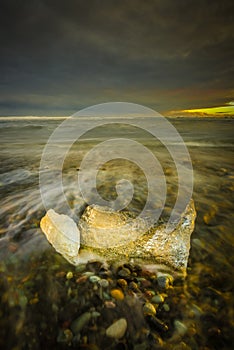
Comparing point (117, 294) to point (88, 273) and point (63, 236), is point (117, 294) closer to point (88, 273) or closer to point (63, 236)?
point (88, 273)

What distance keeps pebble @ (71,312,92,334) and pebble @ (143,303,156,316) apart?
46 cm

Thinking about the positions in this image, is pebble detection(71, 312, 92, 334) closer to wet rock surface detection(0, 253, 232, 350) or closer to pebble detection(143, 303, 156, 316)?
wet rock surface detection(0, 253, 232, 350)

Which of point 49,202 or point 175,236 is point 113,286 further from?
point 49,202

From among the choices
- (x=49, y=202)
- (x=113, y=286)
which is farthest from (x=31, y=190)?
(x=113, y=286)

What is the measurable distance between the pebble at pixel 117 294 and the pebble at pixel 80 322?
0.25 m

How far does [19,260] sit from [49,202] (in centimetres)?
130

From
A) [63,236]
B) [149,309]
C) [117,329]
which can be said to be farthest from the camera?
[63,236]

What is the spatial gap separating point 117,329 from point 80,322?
0.97ft

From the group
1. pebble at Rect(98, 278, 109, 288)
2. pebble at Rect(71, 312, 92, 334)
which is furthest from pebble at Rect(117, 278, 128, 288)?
pebble at Rect(71, 312, 92, 334)

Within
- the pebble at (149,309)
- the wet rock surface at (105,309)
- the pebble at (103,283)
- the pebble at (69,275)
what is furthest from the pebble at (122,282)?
the pebble at (69,275)

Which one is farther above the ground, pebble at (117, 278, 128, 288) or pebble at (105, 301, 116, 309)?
pebble at (117, 278, 128, 288)

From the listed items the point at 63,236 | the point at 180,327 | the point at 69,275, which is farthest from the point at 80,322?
the point at 63,236

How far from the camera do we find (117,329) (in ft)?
4.80

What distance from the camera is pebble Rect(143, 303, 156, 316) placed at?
1559 millimetres
